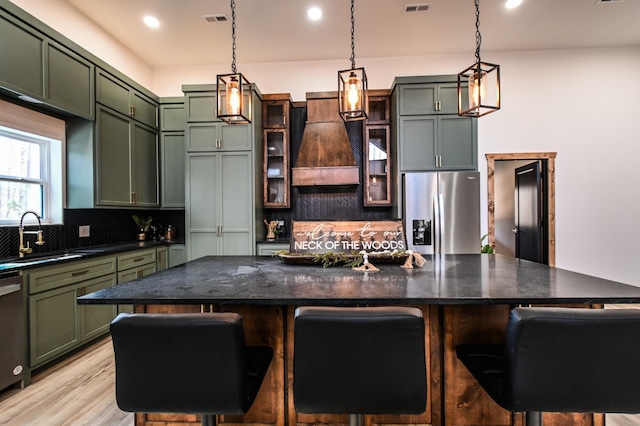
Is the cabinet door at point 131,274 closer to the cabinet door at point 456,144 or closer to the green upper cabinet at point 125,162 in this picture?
the green upper cabinet at point 125,162

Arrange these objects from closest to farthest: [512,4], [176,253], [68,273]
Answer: [68,273]
[512,4]
[176,253]

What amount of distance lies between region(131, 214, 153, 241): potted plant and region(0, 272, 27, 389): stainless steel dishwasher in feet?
7.20

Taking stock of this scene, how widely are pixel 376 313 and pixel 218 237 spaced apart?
11.0 feet

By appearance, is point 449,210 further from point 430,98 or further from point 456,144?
point 430,98

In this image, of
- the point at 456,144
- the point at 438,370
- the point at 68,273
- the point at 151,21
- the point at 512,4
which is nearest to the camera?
the point at 438,370

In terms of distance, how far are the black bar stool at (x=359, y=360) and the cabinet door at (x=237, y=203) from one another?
306cm

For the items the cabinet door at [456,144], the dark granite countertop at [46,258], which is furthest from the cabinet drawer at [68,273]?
the cabinet door at [456,144]

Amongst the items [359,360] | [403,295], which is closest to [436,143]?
[403,295]

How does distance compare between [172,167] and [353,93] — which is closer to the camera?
[353,93]

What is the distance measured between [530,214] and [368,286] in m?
4.64

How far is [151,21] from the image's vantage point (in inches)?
148

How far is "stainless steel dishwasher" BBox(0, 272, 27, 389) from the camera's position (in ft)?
7.34

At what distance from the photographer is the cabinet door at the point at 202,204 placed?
4098 mm

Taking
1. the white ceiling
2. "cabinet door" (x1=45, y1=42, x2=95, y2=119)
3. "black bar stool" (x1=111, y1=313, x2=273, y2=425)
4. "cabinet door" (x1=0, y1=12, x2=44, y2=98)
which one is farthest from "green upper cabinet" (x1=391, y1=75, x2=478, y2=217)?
"cabinet door" (x1=0, y1=12, x2=44, y2=98)
